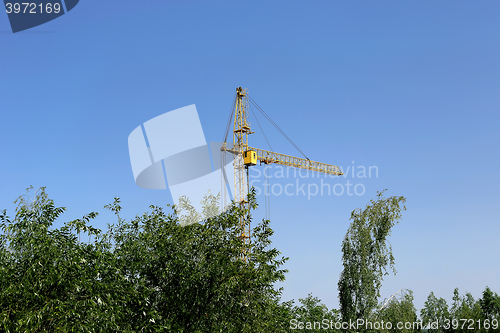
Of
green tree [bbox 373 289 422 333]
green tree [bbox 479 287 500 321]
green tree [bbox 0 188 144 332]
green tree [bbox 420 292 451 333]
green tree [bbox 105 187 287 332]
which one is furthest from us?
green tree [bbox 479 287 500 321]

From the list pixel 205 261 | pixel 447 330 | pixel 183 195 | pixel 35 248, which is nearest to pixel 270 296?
pixel 205 261

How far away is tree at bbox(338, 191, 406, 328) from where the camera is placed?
31172 millimetres

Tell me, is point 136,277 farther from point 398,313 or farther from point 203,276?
point 398,313

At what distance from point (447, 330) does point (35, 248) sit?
151 feet

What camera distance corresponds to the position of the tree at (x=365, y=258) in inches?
1227

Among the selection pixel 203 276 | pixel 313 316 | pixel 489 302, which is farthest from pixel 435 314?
pixel 203 276

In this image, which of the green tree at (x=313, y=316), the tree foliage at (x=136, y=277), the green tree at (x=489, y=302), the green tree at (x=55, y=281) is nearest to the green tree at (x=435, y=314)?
the green tree at (x=313, y=316)

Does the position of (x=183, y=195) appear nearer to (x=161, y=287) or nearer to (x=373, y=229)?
(x=161, y=287)

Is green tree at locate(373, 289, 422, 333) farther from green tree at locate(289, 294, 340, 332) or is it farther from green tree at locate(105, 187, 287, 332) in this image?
green tree at locate(105, 187, 287, 332)

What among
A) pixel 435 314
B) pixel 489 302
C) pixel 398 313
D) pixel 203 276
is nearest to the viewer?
pixel 203 276

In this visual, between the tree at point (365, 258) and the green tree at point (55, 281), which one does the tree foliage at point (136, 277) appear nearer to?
the green tree at point (55, 281)

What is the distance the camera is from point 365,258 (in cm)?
3222

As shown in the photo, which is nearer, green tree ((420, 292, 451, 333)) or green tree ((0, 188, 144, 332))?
green tree ((0, 188, 144, 332))

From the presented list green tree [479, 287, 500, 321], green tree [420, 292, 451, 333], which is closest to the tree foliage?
green tree [420, 292, 451, 333]
